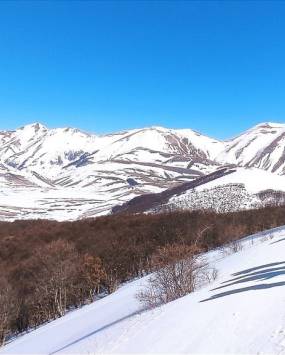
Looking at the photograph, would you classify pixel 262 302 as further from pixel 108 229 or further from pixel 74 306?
pixel 108 229

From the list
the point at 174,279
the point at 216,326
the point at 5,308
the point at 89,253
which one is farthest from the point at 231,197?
the point at 216,326

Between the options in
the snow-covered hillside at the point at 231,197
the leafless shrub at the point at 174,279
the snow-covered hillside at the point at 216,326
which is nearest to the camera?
the snow-covered hillside at the point at 216,326

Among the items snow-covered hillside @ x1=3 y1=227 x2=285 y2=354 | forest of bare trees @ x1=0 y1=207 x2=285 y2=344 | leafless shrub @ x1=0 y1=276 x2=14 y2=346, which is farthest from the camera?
forest of bare trees @ x1=0 y1=207 x2=285 y2=344

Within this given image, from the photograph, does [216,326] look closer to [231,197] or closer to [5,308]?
[5,308]

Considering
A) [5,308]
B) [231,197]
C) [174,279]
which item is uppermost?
[231,197]

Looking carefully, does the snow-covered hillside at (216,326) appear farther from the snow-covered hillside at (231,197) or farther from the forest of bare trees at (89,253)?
the snow-covered hillside at (231,197)

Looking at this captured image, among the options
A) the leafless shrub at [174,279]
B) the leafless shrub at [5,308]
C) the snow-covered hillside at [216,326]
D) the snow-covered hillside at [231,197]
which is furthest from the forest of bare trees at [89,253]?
the snow-covered hillside at [231,197]

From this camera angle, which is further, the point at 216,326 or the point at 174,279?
the point at 174,279

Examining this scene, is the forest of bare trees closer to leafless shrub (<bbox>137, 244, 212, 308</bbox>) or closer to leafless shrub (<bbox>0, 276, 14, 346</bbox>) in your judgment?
leafless shrub (<bbox>0, 276, 14, 346</bbox>)

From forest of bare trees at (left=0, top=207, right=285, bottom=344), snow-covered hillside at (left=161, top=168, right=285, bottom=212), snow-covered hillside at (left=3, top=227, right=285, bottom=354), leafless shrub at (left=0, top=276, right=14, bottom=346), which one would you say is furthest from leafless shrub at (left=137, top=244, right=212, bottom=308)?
snow-covered hillside at (left=161, top=168, right=285, bottom=212)
